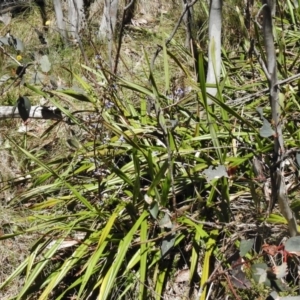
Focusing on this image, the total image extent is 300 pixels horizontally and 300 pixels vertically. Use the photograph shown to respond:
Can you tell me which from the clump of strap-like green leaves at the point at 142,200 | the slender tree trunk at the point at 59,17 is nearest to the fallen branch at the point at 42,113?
the clump of strap-like green leaves at the point at 142,200

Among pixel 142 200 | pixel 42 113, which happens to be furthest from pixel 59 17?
pixel 142 200

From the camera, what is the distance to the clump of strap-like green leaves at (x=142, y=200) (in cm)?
292

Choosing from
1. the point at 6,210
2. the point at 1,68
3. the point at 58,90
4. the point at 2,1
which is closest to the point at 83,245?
the point at 6,210

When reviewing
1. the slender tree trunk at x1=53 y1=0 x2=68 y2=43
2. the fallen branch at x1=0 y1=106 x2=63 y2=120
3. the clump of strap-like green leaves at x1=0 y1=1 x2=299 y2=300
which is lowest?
the clump of strap-like green leaves at x1=0 y1=1 x2=299 y2=300

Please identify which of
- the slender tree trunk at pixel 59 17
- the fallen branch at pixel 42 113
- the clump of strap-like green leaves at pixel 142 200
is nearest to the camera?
the clump of strap-like green leaves at pixel 142 200

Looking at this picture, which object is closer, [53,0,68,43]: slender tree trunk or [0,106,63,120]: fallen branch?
[0,106,63,120]: fallen branch

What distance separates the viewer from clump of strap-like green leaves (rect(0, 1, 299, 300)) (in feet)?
→ 9.57

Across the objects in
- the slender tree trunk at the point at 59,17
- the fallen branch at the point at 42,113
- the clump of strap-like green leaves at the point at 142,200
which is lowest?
the clump of strap-like green leaves at the point at 142,200

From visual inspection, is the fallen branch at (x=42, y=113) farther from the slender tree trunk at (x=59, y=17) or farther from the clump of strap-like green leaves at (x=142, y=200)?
the slender tree trunk at (x=59, y=17)

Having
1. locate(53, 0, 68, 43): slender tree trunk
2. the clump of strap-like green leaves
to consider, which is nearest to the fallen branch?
the clump of strap-like green leaves

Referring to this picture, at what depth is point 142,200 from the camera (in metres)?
3.18

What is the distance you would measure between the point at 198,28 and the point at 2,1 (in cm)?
239

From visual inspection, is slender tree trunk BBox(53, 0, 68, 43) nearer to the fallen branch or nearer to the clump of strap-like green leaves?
the fallen branch

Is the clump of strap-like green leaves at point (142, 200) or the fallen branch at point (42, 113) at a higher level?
the fallen branch at point (42, 113)
